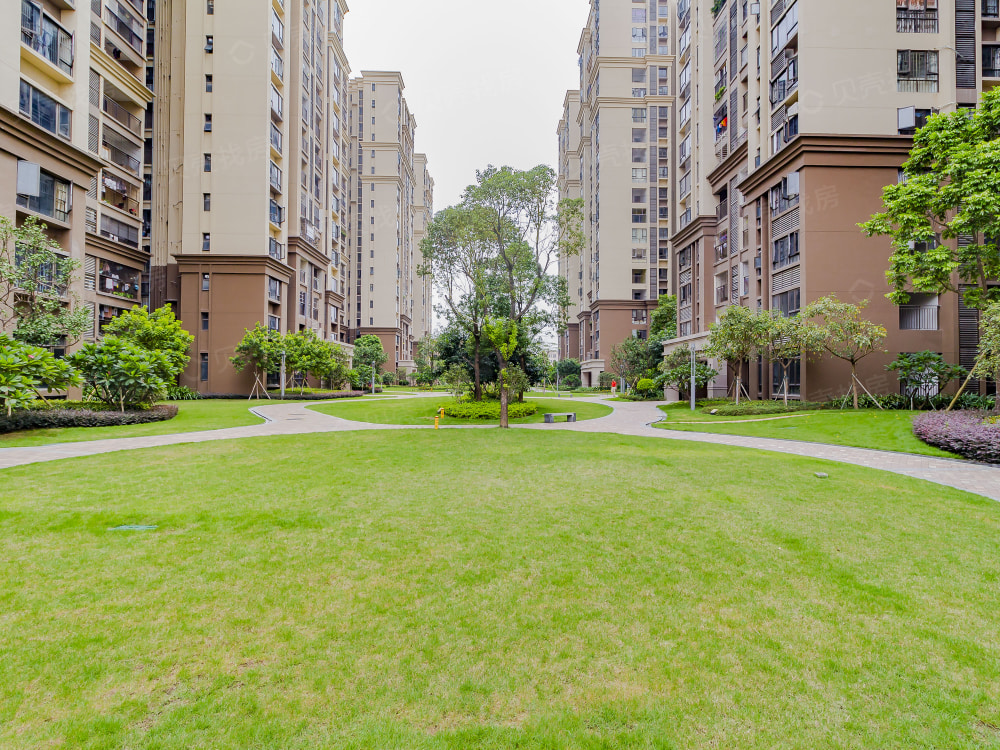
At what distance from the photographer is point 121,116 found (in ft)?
118

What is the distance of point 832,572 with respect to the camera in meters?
4.84

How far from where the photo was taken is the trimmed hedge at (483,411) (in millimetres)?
24109

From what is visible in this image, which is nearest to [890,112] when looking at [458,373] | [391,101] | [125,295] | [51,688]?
[458,373]

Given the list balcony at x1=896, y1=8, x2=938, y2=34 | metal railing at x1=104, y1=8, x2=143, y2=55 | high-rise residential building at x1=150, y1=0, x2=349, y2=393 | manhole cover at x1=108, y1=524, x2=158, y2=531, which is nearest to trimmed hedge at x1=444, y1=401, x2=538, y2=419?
manhole cover at x1=108, y1=524, x2=158, y2=531

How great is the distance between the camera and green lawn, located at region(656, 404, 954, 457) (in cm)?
1489

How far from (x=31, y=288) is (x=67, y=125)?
404 inches

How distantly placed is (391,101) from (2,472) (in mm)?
88249

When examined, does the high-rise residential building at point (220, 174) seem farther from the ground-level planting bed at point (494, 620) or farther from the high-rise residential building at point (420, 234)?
the high-rise residential building at point (420, 234)

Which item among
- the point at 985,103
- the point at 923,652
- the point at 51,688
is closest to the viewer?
the point at 51,688

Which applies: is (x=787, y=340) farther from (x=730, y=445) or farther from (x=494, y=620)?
(x=494, y=620)

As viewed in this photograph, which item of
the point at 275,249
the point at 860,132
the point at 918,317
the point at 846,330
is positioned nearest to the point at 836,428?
the point at 846,330

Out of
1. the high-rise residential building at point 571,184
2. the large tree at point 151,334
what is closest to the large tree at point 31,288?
the large tree at point 151,334

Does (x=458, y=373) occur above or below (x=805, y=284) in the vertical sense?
below

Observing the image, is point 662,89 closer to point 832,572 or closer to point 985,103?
point 985,103
